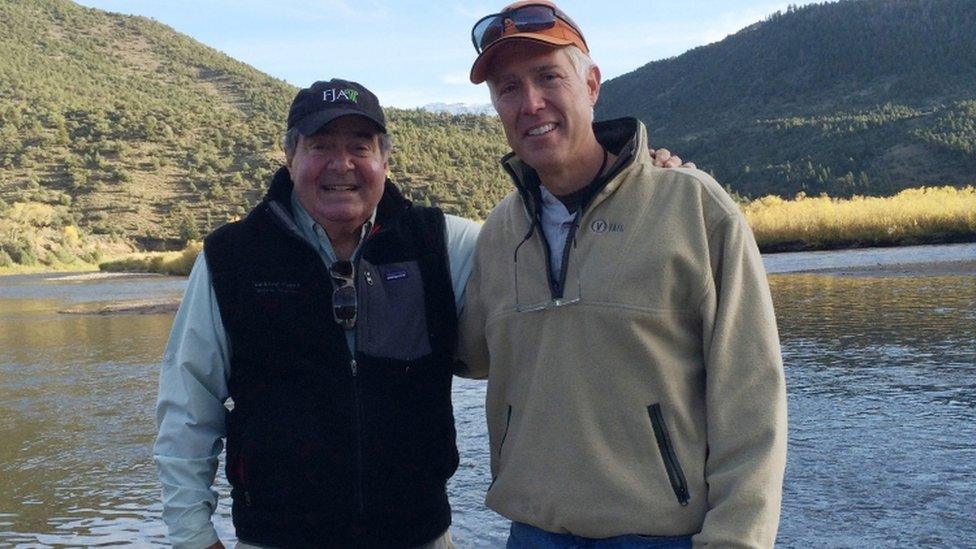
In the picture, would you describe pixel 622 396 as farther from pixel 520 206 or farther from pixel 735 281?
pixel 520 206

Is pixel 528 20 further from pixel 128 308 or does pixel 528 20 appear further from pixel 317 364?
pixel 128 308

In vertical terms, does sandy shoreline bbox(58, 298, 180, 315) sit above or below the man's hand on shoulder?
below

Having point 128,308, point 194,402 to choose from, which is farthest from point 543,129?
point 128,308

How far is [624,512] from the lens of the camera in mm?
2348

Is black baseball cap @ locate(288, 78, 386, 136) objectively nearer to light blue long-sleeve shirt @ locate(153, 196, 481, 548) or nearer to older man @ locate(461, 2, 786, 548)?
light blue long-sleeve shirt @ locate(153, 196, 481, 548)

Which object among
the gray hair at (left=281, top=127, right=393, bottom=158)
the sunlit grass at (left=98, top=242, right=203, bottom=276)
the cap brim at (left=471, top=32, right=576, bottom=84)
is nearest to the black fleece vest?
the gray hair at (left=281, top=127, right=393, bottom=158)

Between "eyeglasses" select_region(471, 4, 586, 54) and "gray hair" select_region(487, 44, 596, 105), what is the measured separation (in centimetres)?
5

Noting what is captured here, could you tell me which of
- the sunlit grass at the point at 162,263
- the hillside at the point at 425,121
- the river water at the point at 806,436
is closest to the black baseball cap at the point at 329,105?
the river water at the point at 806,436

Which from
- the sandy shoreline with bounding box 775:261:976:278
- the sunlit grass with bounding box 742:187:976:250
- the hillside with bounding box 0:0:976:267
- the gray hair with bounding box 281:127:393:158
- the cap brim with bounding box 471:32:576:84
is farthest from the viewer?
the hillside with bounding box 0:0:976:267

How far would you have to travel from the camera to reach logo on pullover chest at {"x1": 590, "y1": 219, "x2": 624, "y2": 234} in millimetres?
2430

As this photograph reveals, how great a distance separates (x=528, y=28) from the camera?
2.56m

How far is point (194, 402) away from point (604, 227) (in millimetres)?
1265

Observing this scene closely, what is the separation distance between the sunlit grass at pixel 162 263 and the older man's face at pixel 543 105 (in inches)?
1424

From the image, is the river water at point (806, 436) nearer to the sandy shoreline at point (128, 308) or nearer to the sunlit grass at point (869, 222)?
the sandy shoreline at point (128, 308)
